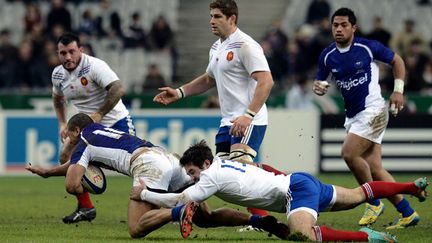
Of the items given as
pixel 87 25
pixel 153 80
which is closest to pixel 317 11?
pixel 153 80

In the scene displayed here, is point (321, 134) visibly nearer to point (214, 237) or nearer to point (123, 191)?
point (123, 191)

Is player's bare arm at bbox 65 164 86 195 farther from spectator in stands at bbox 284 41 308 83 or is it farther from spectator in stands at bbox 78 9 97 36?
spectator in stands at bbox 78 9 97 36

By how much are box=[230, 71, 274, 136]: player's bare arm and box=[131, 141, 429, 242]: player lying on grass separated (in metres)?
0.38

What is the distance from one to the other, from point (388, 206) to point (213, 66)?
195 inches

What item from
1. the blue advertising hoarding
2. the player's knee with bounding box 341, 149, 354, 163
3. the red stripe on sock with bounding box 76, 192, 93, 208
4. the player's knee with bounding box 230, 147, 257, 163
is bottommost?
the blue advertising hoarding

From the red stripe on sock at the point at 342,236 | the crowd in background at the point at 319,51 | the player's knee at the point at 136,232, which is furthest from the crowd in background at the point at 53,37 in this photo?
the red stripe on sock at the point at 342,236

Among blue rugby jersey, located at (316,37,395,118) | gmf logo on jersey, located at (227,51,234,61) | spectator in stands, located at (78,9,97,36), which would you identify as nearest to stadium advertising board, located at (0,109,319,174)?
spectator in stands, located at (78,9,97,36)

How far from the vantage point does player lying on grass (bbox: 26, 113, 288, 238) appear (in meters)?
11.1

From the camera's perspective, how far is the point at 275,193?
1073 cm

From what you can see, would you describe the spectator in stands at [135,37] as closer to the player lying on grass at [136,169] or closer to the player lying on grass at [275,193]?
the player lying on grass at [136,169]

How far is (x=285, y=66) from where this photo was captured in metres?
26.8

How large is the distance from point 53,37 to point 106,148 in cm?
1514

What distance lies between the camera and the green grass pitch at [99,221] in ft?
37.3

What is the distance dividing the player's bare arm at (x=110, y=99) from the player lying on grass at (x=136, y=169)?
640mm
